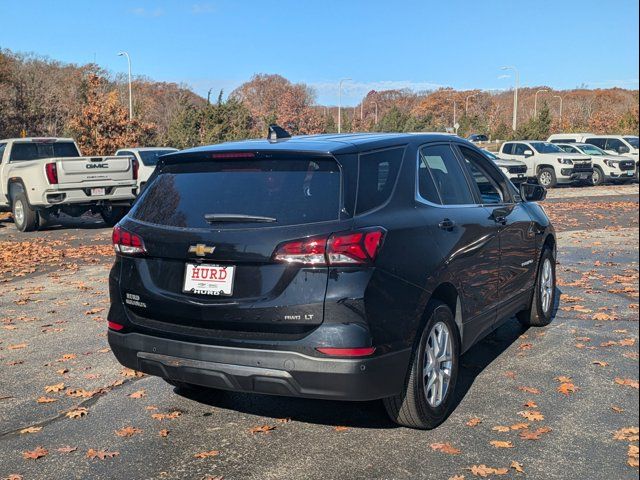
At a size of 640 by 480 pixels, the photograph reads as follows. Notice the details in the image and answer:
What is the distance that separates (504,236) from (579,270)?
4.87 metres

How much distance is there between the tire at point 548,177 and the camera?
1112 inches

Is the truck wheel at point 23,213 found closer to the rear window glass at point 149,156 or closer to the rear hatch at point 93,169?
the rear hatch at point 93,169

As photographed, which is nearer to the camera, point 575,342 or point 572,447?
point 572,447

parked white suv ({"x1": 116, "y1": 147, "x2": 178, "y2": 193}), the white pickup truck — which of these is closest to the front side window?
the white pickup truck

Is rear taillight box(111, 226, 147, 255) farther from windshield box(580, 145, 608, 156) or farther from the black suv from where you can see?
windshield box(580, 145, 608, 156)

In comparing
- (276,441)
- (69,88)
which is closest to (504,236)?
(276,441)

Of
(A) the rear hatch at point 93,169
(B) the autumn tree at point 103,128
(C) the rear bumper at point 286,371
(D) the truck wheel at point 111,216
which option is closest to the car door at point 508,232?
(C) the rear bumper at point 286,371

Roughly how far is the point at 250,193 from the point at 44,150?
48.3 ft

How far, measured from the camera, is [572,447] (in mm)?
3916

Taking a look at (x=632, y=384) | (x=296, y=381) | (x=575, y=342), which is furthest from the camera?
(x=575, y=342)

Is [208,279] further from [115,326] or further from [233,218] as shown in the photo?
[115,326]

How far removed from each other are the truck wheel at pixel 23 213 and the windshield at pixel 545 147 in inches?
806

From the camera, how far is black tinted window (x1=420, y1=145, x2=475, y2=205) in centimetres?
470

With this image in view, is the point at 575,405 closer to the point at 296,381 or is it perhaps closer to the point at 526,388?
the point at 526,388
